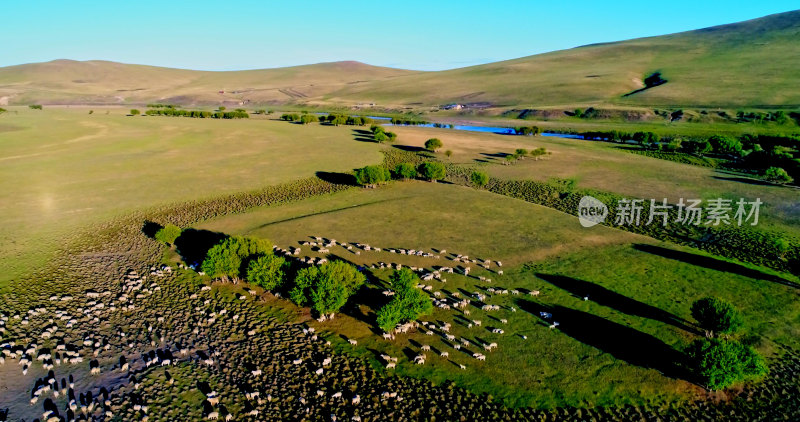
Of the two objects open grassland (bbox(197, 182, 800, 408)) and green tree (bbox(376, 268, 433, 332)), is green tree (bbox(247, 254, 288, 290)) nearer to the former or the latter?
open grassland (bbox(197, 182, 800, 408))

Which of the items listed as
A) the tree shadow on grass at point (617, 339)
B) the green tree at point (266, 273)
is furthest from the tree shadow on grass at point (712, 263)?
the green tree at point (266, 273)

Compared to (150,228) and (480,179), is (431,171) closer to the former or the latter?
(480,179)

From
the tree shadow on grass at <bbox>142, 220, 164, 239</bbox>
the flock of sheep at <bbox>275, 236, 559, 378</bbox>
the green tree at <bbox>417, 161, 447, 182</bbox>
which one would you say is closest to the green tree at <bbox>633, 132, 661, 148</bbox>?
A: the green tree at <bbox>417, 161, 447, 182</bbox>

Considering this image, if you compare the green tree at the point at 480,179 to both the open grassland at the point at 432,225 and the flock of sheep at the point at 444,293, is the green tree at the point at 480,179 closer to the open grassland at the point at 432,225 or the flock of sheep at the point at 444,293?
the open grassland at the point at 432,225

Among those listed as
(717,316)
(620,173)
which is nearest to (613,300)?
(717,316)

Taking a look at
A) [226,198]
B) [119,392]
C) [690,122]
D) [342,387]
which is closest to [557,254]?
[342,387]

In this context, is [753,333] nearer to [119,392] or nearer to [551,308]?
[551,308]
